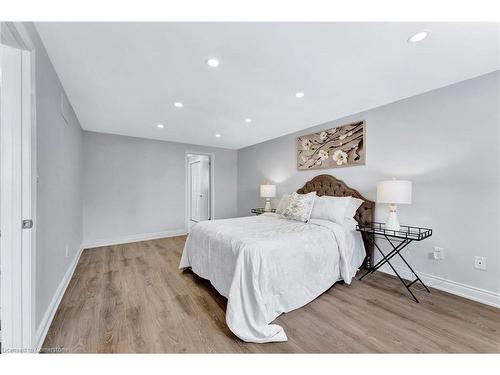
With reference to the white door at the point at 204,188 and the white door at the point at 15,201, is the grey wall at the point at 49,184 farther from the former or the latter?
the white door at the point at 204,188

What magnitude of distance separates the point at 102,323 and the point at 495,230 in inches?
147

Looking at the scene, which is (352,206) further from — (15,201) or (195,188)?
(195,188)

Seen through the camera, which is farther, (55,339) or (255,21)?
(55,339)

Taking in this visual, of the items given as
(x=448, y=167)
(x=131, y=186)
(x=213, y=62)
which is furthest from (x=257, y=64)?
(x=131, y=186)

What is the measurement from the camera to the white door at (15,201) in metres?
1.22

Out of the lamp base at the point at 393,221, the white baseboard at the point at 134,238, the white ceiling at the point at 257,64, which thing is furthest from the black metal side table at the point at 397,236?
the white baseboard at the point at 134,238

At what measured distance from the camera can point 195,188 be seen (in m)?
6.33

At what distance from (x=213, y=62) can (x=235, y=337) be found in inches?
89.9

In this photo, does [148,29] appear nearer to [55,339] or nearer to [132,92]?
[132,92]

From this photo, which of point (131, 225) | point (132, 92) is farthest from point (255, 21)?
point (131, 225)

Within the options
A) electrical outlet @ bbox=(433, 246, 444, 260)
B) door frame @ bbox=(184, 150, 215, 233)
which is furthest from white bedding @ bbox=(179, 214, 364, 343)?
door frame @ bbox=(184, 150, 215, 233)

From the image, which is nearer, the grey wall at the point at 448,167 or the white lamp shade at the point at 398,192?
the grey wall at the point at 448,167

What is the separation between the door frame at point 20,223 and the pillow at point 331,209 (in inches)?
111

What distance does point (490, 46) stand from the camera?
1633mm
